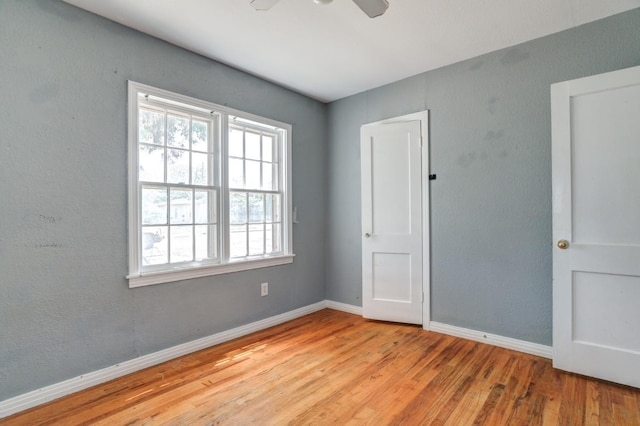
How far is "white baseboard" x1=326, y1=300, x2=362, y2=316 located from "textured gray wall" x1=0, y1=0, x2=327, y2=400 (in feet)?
5.62

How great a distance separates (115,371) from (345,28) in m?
3.14

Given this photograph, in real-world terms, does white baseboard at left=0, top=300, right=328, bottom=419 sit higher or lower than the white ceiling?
lower

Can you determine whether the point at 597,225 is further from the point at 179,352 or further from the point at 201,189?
the point at 179,352

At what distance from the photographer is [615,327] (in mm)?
→ 2193

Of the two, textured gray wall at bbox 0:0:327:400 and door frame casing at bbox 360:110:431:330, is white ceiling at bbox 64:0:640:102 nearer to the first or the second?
textured gray wall at bbox 0:0:327:400

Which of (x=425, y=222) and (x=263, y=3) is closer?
(x=263, y=3)

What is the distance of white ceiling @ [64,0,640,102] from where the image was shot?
222 cm

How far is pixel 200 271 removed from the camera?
2832 mm

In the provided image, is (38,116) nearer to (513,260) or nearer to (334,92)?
(334,92)

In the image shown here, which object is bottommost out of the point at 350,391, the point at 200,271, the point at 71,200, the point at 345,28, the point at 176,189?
the point at 350,391

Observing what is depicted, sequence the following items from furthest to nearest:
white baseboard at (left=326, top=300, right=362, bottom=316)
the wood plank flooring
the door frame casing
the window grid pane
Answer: white baseboard at (left=326, top=300, right=362, bottom=316)
the door frame casing
the window grid pane
the wood plank flooring

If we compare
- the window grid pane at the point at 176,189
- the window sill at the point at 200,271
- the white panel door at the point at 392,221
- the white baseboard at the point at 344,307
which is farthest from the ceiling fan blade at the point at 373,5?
the white baseboard at the point at 344,307

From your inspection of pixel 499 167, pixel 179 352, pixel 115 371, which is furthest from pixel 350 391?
→ pixel 499 167

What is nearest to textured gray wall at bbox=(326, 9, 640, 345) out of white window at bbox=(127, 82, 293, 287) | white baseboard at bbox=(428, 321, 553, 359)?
white baseboard at bbox=(428, 321, 553, 359)
